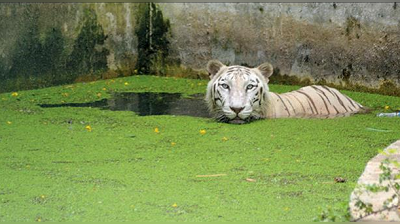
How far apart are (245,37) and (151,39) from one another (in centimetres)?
138

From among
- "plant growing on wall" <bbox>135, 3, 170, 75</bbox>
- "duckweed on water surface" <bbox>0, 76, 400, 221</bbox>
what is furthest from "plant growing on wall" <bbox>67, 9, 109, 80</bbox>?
"duckweed on water surface" <bbox>0, 76, 400, 221</bbox>

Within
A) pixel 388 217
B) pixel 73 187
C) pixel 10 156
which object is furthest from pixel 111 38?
pixel 388 217

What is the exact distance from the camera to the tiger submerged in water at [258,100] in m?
7.26

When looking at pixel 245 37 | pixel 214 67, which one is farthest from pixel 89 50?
pixel 214 67

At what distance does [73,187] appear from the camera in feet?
16.9

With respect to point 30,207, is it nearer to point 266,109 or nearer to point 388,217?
point 388,217

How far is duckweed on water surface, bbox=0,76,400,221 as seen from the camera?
4.68 meters

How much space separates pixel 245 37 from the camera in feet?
31.0

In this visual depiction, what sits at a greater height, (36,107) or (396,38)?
(396,38)

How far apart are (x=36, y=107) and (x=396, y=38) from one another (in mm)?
3666

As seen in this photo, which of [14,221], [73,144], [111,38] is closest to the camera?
[14,221]

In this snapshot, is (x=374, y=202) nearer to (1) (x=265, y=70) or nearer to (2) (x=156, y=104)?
(1) (x=265, y=70)

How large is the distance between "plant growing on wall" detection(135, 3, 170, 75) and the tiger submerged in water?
2.45m

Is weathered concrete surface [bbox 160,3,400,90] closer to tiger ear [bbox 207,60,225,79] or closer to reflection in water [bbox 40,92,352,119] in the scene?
reflection in water [bbox 40,92,352,119]
